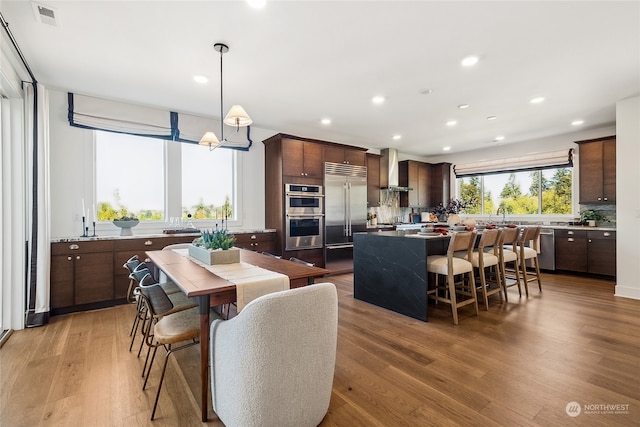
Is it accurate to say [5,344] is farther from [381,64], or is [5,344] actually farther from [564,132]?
[564,132]

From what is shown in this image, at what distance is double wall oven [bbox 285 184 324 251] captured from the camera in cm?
479

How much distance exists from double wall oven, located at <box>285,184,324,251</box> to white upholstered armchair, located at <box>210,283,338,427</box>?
10.9ft

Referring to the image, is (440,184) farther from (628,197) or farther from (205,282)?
(205,282)

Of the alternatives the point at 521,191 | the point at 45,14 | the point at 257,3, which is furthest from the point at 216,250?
the point at 521,191

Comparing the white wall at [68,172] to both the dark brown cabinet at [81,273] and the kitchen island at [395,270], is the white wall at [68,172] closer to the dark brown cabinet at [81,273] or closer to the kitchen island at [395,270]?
the dark brown cabinet at [81,273]

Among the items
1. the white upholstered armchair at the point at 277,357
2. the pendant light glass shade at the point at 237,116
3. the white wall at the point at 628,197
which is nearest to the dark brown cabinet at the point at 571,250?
the white wall at the point at 628,197

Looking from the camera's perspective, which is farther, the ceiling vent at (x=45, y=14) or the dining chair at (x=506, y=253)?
the dining chair at (x=506, y=253)

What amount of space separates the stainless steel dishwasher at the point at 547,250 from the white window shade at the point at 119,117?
257 inches

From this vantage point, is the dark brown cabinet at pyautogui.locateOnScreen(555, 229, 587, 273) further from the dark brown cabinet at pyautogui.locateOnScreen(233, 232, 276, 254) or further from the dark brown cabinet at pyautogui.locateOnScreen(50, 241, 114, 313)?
the dark brown cabinet at pyautogui.locateOnScreen(50, 241, 114, 313)

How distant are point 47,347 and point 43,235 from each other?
121 centimetres

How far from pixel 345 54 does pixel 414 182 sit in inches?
193

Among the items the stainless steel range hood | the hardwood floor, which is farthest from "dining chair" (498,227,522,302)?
the stainless steel range hood

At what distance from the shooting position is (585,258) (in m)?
4.86

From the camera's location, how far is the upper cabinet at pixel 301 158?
189 inches
